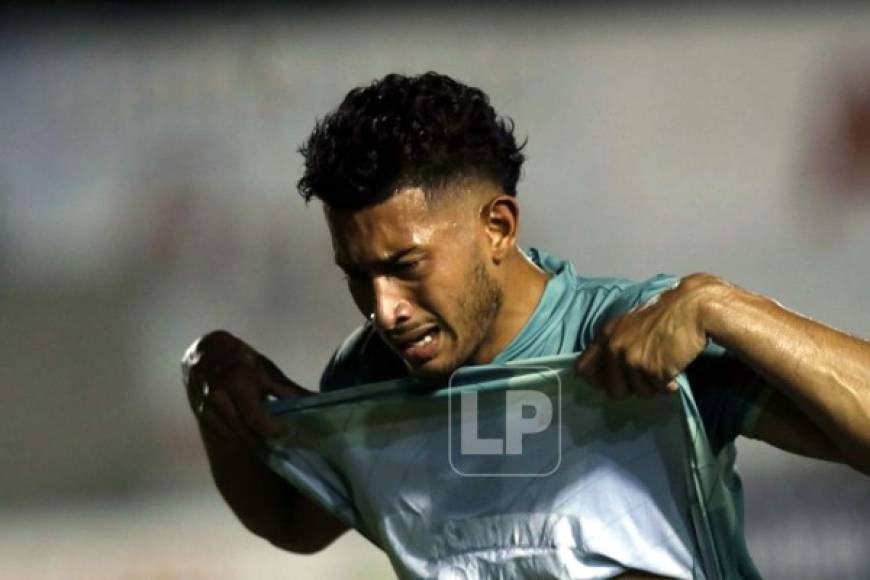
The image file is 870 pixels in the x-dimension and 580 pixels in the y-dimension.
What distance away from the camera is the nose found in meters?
1.19

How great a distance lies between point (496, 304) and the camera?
48.9 inches

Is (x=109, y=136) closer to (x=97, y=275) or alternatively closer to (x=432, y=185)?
(x=97, y=275)

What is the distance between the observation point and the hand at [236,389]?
1.33 m

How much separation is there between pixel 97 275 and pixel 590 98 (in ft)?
2.63

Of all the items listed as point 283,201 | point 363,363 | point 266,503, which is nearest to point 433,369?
point 363,363

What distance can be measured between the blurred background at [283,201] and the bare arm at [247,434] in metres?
0.99

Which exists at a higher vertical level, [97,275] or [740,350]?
[740,350]

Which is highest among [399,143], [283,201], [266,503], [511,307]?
[399,143]

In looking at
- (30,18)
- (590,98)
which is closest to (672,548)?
(590,98)

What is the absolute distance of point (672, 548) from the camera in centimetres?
119

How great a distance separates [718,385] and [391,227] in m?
0.27

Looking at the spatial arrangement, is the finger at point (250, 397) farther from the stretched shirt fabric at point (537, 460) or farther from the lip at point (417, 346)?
the lip at point (417, 346)

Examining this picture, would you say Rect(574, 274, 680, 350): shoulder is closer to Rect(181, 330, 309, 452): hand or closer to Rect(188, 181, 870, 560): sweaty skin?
Rect(188, 181, 870, 560): sweaty skin

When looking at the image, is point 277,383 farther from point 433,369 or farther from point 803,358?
point 803,358
